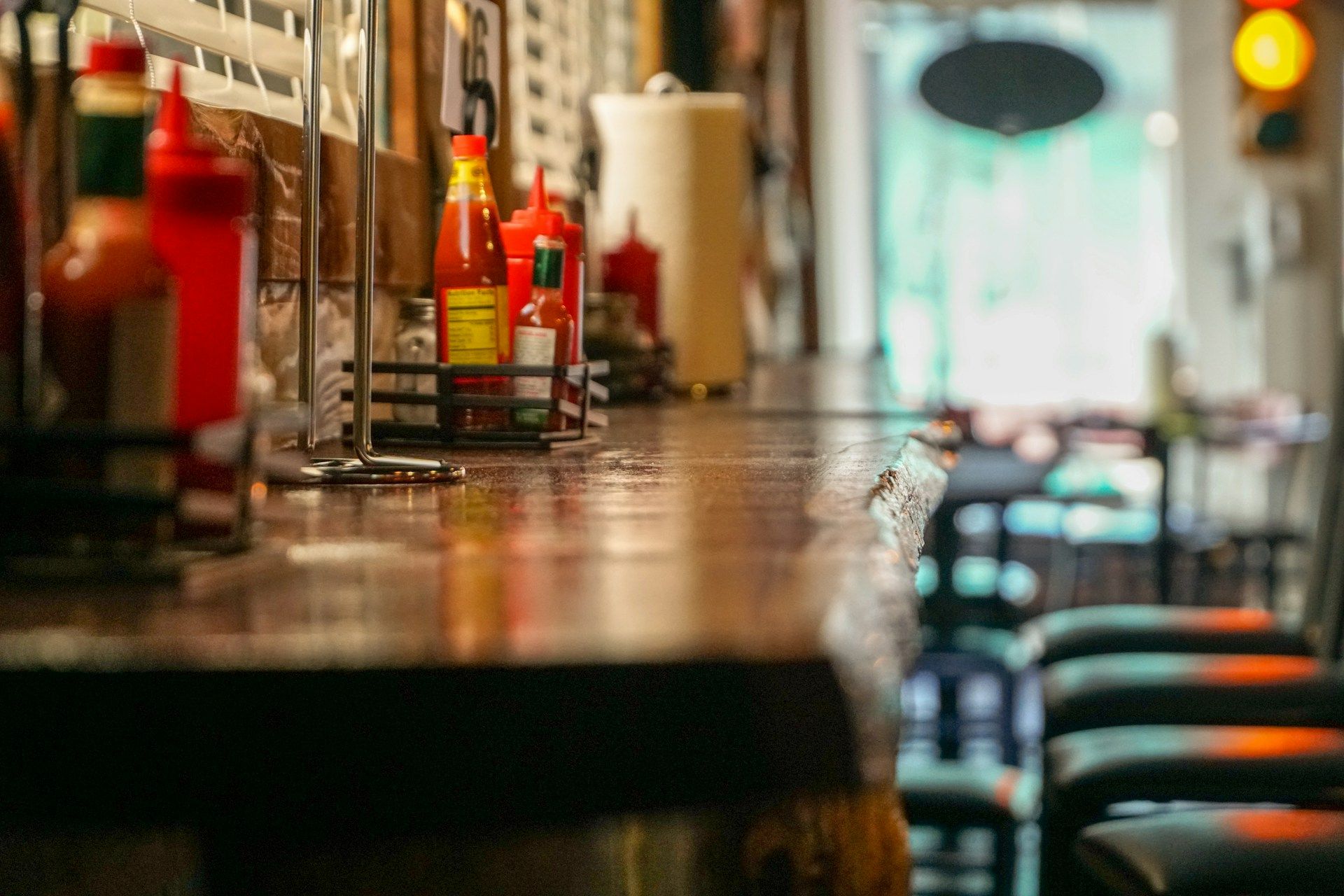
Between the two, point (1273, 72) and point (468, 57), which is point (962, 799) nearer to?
point (468, 57)

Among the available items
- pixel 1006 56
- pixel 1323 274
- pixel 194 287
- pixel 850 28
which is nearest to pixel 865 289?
pixel 850 28

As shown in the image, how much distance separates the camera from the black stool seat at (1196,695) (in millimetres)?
1559

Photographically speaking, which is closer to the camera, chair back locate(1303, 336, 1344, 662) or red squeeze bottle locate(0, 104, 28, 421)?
red squeeze bottle locate(0, 104, 28, 421)

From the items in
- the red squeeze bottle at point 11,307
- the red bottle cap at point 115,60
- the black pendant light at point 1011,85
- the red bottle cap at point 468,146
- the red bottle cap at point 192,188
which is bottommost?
the red squeeze bottle at point 11,307

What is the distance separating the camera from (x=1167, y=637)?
1.91 m

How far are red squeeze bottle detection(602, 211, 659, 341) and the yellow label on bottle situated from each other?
96 centimetres

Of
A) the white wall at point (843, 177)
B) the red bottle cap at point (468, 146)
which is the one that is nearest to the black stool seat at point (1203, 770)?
the red bottle cap at point (468, 146)

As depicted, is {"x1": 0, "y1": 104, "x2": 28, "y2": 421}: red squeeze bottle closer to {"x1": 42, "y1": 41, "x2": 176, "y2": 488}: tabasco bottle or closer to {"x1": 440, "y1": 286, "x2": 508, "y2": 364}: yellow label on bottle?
{"x1": 42, "y1": 41, "x2": 176, "y2": 488}: tabasco bottle

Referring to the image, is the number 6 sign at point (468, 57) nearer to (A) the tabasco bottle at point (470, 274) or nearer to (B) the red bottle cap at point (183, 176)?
(A) the tabasco bottle at point (470, 274)

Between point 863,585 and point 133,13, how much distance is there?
832 mm

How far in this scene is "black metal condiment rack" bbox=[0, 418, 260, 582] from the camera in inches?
20.9

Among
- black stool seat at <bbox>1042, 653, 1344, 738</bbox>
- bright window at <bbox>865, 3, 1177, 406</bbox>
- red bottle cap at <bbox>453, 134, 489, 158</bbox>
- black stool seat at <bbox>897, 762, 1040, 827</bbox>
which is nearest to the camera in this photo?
red bottle cap at <bbox>453, 134, 489, 158</bbox>

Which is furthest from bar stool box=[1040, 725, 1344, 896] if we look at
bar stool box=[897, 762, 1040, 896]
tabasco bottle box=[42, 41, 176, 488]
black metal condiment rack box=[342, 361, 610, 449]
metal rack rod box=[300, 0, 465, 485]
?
tabasco bottle box=[42, 41, 176, 488]

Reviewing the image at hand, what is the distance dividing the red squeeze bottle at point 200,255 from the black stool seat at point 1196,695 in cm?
126
